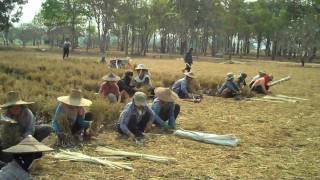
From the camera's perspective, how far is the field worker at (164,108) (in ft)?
31.5

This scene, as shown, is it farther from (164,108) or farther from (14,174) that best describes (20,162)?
(164,108)

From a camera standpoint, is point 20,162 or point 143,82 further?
point 143,82

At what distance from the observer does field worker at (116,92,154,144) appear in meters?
8.59

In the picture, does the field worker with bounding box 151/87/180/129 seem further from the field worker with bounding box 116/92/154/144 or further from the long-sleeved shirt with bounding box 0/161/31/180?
the long-sleeved shirt with bounding box 0/161/31/180

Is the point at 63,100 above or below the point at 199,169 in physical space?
above

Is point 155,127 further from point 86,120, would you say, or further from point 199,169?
point 199,169

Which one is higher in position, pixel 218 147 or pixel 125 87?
pixel 125 87

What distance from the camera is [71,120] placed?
8102mm

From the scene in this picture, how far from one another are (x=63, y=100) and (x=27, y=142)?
295 centimetres

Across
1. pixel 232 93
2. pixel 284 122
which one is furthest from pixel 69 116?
pixel 232 93

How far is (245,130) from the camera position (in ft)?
33.8

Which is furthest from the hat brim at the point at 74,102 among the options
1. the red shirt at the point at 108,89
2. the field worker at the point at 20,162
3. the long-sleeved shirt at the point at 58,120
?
the red shirt at the point at 108,89

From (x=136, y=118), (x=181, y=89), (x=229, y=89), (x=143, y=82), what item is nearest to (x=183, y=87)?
(x=181, y=89)

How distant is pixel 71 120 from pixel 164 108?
2.30 m
